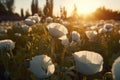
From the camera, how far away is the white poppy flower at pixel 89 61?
234 centimetres

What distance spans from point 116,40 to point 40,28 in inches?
80.1

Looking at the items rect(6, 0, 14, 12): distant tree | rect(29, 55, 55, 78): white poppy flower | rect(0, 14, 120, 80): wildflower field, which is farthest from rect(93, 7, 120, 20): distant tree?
rect(29, 55, 55, 78): white poppy flower

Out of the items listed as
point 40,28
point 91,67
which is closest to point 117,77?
point 91,67

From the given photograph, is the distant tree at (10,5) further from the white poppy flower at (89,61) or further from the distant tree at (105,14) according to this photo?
the white poppy flower at (89,61)

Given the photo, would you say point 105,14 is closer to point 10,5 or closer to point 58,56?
point 10,5

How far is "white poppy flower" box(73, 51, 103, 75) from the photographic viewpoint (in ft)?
7.68

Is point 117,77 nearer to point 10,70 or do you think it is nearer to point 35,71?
point 35,71

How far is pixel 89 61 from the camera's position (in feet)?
7.69

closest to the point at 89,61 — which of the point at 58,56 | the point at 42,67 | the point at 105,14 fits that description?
the point at 42,67

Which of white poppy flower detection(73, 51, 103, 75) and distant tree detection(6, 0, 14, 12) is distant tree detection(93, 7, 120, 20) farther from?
white poppy flower detection(73, 51, 103, 75)

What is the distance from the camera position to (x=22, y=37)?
6602 mm

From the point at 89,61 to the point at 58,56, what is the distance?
271cm

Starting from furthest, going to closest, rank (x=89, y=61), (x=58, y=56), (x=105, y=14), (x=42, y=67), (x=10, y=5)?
(x=10, y=5)
(x=105, y=14)
(x=58, y=56)
(x=42, y=67)
(x=89, y=61)

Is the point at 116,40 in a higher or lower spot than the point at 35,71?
lower
